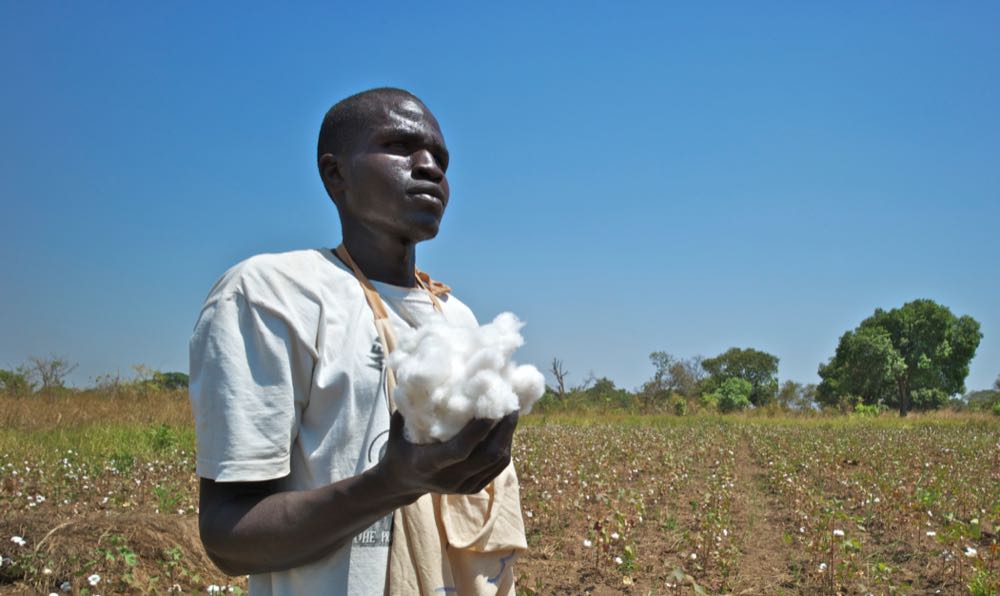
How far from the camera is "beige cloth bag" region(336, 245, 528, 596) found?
1.22 m

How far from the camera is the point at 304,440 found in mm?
1192

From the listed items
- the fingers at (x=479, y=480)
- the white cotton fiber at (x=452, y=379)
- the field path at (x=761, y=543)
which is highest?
the white cotton fiber at (x=452, y=379)

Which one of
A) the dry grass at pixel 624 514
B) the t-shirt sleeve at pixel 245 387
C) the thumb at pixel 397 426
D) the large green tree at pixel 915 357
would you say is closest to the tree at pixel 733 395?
the large green tree at pixel 915 357

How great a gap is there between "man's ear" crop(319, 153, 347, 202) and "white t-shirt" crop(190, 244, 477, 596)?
0.28m

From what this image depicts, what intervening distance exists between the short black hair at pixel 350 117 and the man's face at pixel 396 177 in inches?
0.7

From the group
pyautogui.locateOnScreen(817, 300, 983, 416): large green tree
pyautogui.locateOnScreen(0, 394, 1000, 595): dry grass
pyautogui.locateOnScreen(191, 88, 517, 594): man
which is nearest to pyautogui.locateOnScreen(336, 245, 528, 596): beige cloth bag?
pyautogui.locateOnScreen(191, 88, 517, 594): man

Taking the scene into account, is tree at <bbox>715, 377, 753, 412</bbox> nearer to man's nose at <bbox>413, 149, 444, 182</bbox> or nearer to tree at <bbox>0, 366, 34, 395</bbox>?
tree at <bbox>0, 366, 34, 395</bbox>

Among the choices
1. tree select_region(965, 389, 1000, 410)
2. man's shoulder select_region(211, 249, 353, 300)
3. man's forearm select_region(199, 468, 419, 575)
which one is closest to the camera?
man's forearm select_region(199, 468, 419, 575)

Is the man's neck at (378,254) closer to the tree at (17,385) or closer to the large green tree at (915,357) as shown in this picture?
the tree at (17,385)

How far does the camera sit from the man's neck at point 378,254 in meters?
1.47

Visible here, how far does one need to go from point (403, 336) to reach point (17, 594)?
12.1ft

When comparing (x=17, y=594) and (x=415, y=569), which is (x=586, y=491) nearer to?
(x=17, y=594)

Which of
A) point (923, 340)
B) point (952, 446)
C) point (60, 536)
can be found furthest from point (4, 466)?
point (923, 340)

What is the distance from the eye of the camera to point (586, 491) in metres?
7.84
